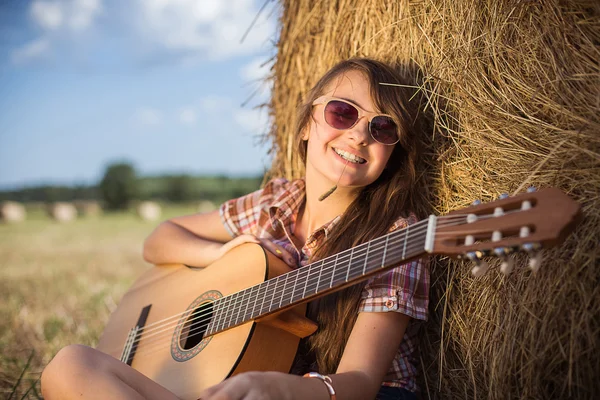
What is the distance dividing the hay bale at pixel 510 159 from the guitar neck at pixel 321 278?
0.42 m

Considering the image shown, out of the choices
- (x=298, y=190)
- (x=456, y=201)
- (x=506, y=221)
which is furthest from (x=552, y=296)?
(x=298, y=190)

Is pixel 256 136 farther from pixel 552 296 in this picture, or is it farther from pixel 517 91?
pixel 552 296

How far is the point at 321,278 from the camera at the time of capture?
1.84 metres

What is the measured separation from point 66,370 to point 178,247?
910 millimetres

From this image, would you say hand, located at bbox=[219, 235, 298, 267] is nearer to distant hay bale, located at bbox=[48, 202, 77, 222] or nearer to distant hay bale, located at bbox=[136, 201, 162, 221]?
distant hay bale, located at bbox=[48, 202, 77, 222]

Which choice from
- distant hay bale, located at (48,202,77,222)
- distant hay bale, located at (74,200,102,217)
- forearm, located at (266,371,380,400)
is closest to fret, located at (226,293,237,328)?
forearm, located at (266,371,380,400)

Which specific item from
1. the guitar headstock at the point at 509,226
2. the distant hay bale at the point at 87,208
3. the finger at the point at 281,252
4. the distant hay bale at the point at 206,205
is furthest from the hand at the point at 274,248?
the distant hay bale at the point at 87,208

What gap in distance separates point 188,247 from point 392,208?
37.5 inches

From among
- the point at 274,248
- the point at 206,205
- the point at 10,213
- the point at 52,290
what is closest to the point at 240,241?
the point at 274,248

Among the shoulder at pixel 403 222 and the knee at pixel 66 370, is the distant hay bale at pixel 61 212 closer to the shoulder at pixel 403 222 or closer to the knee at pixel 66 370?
the knee at pixel 66 370

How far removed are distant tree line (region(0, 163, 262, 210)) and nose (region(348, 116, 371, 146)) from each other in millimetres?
11355

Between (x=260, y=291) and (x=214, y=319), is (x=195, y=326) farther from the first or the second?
(x=260, y=291)

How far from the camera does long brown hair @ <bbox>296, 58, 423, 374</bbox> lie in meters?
2.03

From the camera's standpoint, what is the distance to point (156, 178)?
16625 mm
